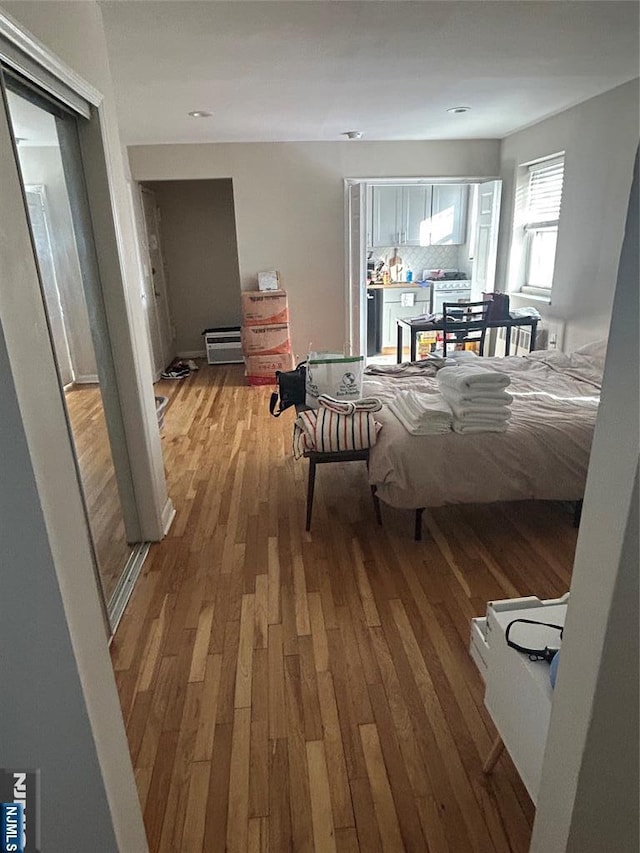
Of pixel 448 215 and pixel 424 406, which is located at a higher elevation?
pixel 448 215

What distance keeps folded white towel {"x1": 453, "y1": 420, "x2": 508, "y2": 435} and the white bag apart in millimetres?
615

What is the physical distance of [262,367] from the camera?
5430mm

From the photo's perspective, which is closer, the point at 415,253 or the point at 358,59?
the point at 358,59

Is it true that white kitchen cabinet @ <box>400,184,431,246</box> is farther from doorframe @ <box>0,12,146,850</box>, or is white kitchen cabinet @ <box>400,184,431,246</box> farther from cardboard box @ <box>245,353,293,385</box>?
doorframe @ <box>0,12,146,850</box>

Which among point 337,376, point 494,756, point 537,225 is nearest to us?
point 494,756

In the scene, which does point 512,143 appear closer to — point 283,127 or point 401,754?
point 283,127

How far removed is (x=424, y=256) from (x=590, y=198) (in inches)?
121

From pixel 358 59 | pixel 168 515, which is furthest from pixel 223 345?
pixel 358 59

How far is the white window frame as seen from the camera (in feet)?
15.2

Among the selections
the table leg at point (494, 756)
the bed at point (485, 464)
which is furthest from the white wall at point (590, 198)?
the table leg at point (494, 756)

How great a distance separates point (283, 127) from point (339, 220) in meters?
1.22

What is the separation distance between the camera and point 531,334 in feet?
15.5

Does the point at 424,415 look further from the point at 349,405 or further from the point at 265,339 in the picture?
the point at 265,339

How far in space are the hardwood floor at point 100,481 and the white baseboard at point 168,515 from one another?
263mm
